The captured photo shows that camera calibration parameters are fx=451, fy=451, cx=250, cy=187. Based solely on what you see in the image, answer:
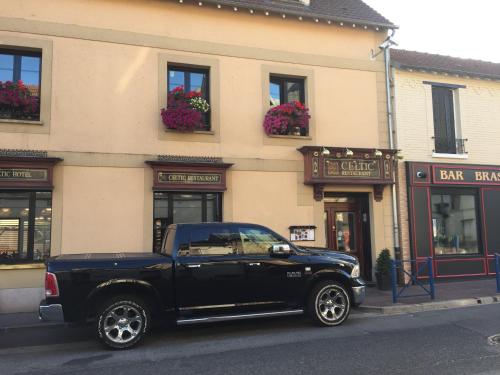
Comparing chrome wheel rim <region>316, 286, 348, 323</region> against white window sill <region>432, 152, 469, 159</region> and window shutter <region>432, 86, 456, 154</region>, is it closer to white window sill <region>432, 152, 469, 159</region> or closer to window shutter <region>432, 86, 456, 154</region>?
white window sill <region>432, 152, 469, 159</region>

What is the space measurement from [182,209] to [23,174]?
3509mm

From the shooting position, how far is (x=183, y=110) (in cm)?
1051

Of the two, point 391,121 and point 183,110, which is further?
point 391,121

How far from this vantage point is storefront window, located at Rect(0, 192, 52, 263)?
9.60 meters

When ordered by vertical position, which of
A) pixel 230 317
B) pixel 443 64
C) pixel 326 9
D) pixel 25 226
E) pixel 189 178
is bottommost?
pixel 230 317

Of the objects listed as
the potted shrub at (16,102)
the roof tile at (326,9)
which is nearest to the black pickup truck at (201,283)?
the potted shrub at (16,102)

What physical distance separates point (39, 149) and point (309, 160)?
6.35 m

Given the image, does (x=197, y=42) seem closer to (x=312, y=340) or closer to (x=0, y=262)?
(x=0, y=262)

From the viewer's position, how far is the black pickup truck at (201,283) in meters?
6.52

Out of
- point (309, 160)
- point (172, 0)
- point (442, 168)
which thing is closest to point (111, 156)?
point (172, 0)

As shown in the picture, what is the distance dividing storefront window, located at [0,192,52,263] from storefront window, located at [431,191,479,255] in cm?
1006

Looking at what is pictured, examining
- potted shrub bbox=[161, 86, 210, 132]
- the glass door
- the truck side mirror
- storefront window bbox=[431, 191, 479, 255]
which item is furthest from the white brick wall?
the truck side mirror

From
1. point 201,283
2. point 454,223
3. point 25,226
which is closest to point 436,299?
point 454,223

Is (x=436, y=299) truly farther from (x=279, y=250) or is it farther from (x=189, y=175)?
(x=189, y=175)
